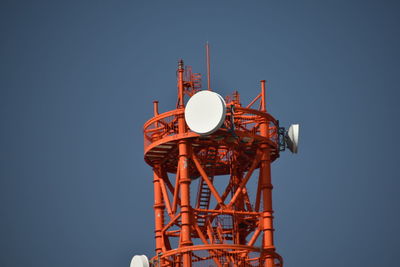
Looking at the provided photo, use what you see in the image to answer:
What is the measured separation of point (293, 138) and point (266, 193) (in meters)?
5.63

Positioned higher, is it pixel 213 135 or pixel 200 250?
pixel 213 135

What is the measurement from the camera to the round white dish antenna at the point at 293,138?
123 metres

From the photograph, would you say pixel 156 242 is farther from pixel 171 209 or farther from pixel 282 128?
pixel 282 128

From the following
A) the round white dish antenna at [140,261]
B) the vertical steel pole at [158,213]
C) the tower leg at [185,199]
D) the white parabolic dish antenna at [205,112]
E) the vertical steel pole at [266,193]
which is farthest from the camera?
the vertical steel pole at [158,213]

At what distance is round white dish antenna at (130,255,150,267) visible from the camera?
121081mm

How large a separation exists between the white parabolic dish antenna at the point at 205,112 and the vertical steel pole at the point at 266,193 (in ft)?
21.9

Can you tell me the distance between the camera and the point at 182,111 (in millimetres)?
118562

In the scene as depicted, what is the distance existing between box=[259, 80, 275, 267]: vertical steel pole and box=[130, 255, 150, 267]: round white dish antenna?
374 inches

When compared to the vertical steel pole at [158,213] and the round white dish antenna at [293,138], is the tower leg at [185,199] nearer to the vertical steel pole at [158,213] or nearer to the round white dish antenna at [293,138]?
the vertical steel pole at [158,213]

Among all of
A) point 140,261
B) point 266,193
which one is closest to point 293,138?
point 266,193

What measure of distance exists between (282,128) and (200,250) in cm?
1331

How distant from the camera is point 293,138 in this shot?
405ft

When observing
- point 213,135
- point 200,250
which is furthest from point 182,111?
point 200,250

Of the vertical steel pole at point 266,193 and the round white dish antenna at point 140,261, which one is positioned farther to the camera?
the round white dish antenna at point 140,261
